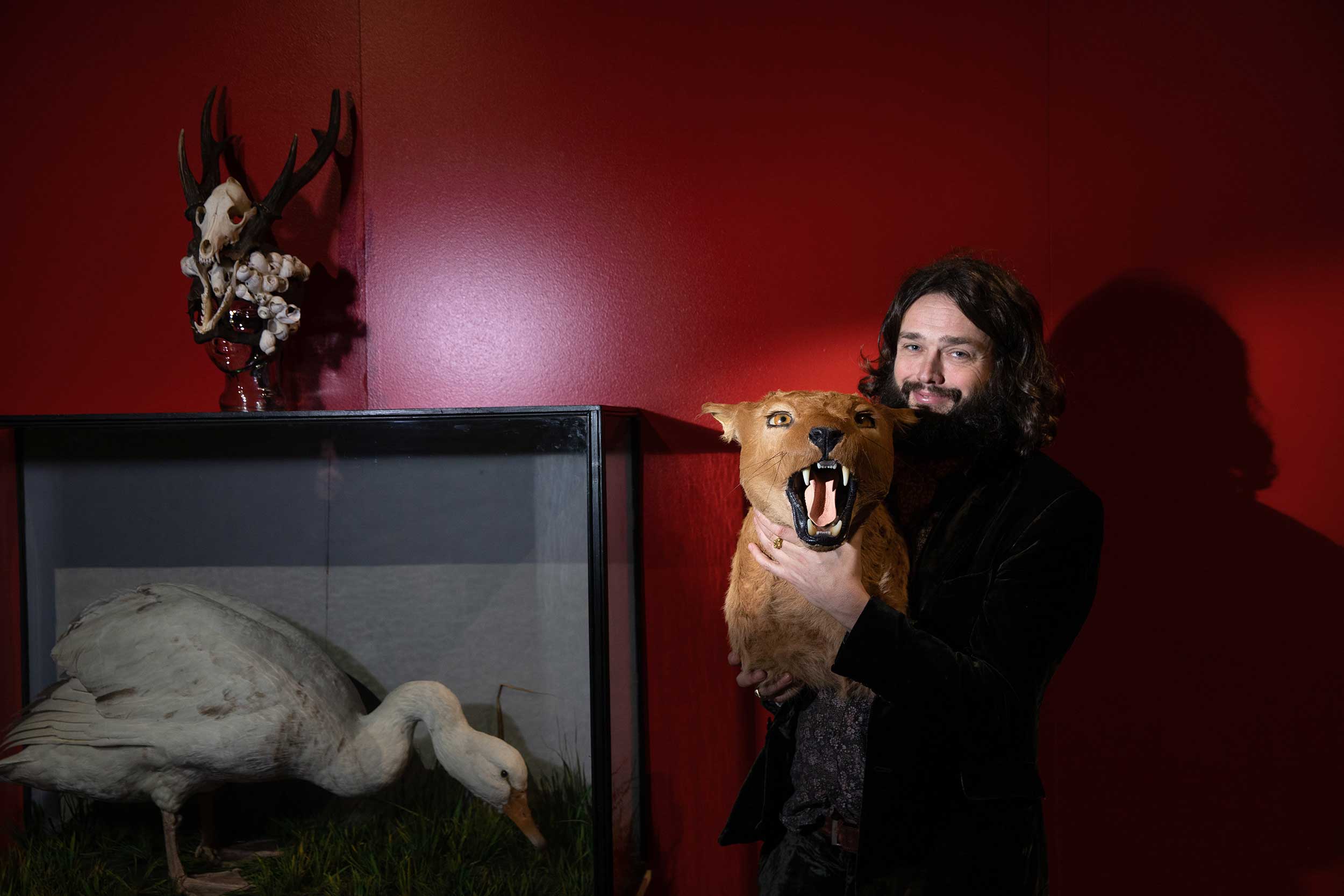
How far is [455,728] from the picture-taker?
1799mm

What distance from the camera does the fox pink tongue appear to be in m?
1.32

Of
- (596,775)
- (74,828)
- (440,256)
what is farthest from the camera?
(440,256)

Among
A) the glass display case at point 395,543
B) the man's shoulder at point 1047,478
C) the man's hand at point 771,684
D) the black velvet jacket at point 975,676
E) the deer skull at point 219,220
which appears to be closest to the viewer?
the black velvet jacket at point 975,676

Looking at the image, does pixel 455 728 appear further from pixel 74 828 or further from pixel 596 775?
pixel 74 828

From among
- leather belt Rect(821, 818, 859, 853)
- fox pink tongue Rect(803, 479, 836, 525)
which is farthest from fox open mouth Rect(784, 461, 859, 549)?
leather belt Rect(821, 818, 859, 853)

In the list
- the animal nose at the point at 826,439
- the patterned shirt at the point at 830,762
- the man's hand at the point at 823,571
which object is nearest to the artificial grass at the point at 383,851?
the patterned shirt at the point at 830,762

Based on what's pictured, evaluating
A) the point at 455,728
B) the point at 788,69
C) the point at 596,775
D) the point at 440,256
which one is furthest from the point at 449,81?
the point at 596,775

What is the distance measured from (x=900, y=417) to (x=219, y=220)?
Answer: 1.53 m

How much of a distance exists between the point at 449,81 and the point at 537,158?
0.28 meters

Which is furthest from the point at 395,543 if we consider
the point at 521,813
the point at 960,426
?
the point at 960,426

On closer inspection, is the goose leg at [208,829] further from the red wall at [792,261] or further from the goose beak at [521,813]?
the red wall at [792,261]

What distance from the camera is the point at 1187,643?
1980 millimetres

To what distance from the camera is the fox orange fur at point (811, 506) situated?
130cm

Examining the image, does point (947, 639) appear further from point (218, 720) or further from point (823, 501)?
point (218, 720)
